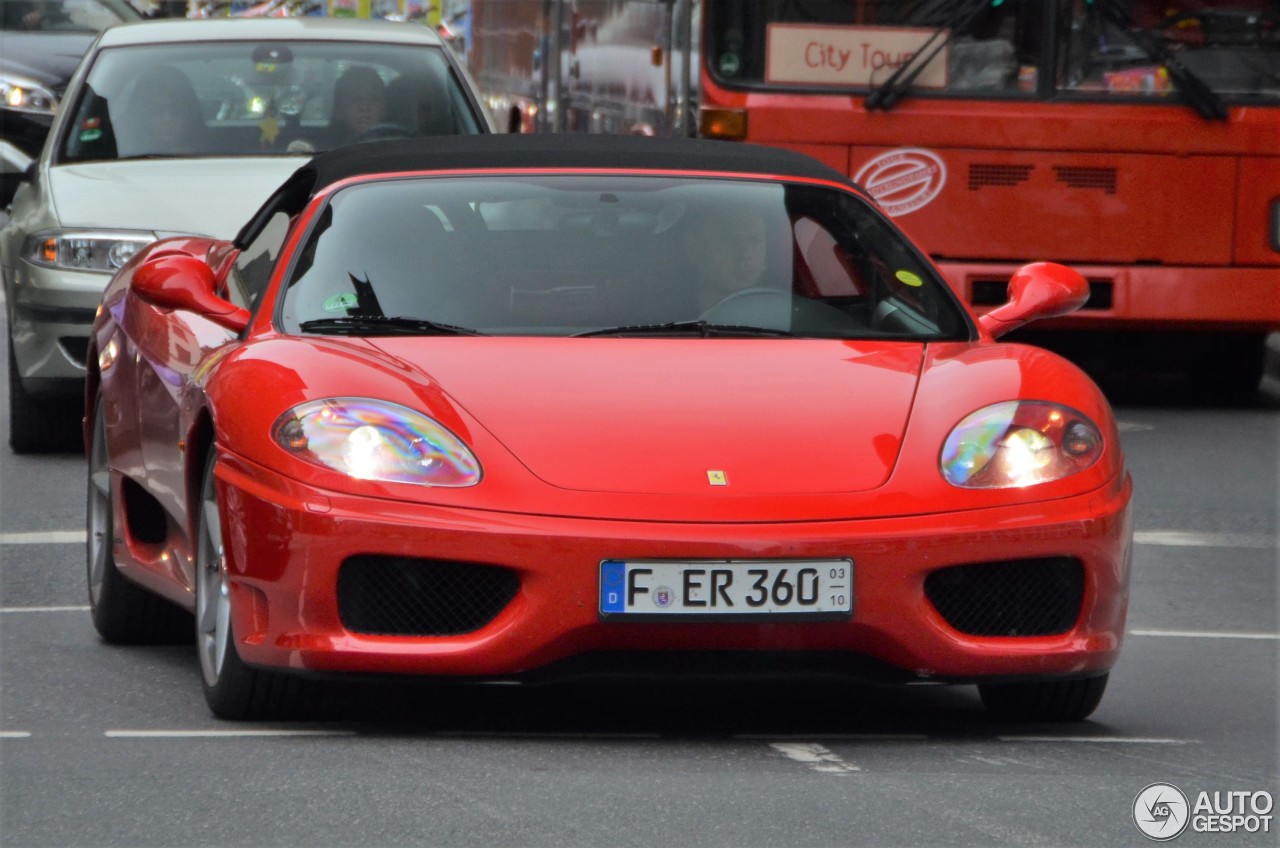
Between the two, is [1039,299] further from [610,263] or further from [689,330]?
[610,263]

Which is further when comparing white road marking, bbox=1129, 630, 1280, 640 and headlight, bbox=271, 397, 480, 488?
white road marking, bbox=1129, 630, 1280, 640

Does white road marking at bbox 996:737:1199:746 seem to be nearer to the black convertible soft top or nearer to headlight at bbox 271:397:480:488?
headlight at bbox 271:397:480:488

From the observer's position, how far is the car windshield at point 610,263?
19.1 feet

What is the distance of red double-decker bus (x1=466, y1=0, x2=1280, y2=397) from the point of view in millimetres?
12438

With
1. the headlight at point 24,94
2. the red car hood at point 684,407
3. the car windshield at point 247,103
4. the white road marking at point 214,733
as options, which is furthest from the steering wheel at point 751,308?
the headlight at point 24,94

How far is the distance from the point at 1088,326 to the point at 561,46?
5627 millimetres

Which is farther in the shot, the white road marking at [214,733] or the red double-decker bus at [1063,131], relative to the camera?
the red double-decker bus at [1063,131]

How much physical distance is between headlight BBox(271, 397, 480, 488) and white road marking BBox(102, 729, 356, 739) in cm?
53

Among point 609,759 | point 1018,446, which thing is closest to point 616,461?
point 609,759

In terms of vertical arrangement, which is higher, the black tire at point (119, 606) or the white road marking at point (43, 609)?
the black tire at point (119, 606)

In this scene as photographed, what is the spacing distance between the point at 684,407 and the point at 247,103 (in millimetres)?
5887

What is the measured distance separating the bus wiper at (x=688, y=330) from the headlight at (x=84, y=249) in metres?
4.41

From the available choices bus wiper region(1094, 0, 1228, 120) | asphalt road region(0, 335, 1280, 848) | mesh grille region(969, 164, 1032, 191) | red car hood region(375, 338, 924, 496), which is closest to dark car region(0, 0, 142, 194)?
mesh grille region(969, 164, 1032, 191)

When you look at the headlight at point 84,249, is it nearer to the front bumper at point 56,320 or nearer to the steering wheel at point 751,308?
the front bumper at point 56,320
